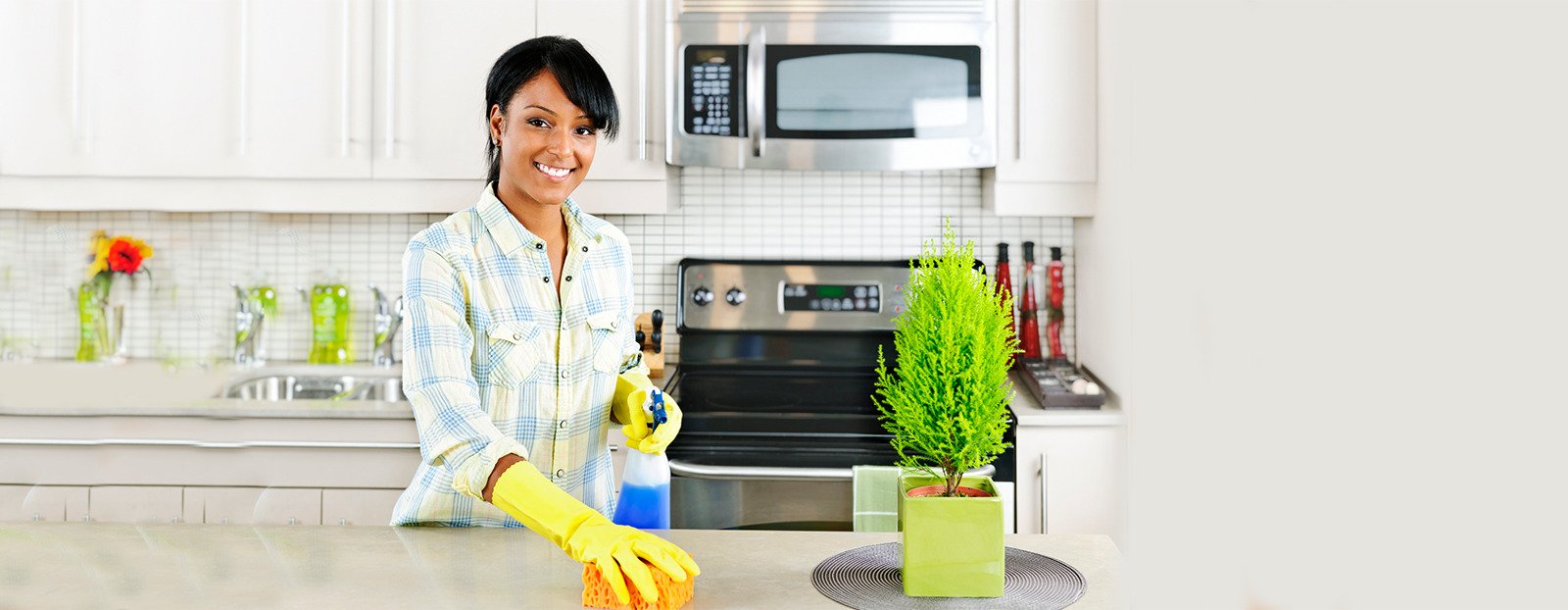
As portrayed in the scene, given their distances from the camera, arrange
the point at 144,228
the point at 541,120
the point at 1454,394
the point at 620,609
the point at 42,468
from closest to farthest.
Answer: the point at 1454,394
the point at 620,609
the point at 541,120
the point at 42,468
the point at 144,228

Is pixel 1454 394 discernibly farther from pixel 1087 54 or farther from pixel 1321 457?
pixel 1087 54

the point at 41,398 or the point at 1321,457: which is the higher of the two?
the point at 1321,457

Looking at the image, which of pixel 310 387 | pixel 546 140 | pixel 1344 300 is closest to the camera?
pixel 1344 300

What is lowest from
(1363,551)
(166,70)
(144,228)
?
(1363,551)

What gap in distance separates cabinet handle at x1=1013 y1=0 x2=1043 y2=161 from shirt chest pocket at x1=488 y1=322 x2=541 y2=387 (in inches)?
55.2

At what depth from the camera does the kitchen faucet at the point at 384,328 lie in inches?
117

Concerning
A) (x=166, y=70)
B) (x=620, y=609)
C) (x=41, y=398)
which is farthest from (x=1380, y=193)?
(x=41, y=398)

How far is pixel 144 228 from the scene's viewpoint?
3.02m

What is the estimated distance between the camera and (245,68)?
8.67ft

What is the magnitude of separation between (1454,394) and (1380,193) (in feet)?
0.10

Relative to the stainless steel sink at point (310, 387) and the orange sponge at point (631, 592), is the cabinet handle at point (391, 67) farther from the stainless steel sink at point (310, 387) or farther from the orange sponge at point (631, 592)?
the orange sponge at point (631, 592)

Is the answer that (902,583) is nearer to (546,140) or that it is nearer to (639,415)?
(639,415)

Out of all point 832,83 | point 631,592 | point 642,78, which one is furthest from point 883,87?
point 631,592

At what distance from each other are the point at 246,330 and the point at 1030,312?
2011mm
